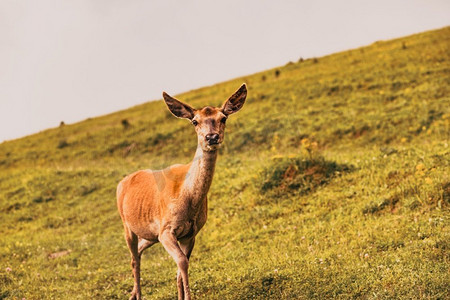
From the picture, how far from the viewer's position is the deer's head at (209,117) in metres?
6.50

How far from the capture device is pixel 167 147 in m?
26.7

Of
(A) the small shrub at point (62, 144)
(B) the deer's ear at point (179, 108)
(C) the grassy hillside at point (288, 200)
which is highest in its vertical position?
(A) the small shrub at point (62, 144)

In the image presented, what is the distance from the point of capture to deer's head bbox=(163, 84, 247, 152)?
650cm

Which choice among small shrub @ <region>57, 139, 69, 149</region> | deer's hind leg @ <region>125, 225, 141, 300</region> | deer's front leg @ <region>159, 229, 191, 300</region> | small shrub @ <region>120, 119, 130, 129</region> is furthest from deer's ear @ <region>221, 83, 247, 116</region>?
small shrub @ <region>57, 139, 69, 149</region>

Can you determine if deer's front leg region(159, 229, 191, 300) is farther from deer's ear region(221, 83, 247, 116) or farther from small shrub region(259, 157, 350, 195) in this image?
small shrub region(259, 157, 350, 195)

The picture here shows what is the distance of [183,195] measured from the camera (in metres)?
7.13

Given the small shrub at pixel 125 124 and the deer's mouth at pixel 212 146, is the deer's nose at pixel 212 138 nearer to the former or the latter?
the deer's mouth at pixel 212 146

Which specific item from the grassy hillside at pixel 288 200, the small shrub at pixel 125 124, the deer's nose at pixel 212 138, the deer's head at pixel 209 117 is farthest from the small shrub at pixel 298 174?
the small shrub at pixel 125 124

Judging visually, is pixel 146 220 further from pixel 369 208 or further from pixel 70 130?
pixel 70 130

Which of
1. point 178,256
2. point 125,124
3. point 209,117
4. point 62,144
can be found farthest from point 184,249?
point 62,144

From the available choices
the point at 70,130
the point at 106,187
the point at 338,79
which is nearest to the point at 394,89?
the point at 338,79

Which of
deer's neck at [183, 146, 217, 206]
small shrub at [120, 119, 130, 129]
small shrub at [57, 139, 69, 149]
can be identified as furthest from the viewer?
small shrub at [120, 119, 130, 129]

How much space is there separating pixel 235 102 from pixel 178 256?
2.55 metres

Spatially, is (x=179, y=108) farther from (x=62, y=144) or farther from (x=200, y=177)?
(x=62, y=144)
